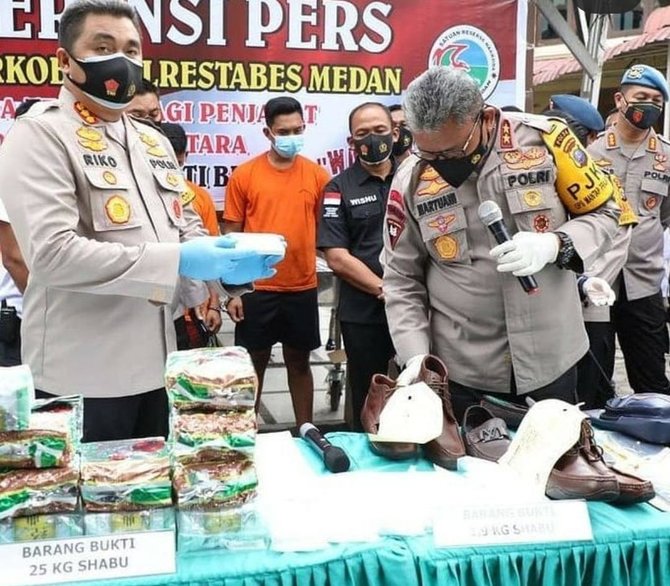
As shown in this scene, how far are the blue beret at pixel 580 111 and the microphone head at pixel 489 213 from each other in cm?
194

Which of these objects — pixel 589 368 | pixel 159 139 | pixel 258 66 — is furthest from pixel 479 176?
pixel 258 66

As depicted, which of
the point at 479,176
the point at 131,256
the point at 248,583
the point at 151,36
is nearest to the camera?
the point at 248,583

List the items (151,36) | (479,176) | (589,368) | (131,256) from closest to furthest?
1. (131,256)
2. (479,176)
3. (589,368)
4. (151,36)

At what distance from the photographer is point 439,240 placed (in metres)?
1.83

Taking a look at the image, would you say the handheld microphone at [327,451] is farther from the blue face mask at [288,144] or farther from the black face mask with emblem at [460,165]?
the blue face mask at [288,144]

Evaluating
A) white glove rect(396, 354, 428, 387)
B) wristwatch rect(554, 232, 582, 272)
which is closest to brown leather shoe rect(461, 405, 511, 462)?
white glove rect(396, 354, 428, 387)

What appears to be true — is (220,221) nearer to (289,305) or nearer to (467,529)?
(289,305)

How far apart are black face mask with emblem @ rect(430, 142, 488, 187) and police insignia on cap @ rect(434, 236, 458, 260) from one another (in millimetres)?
139

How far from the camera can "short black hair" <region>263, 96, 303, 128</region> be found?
3.55 metres

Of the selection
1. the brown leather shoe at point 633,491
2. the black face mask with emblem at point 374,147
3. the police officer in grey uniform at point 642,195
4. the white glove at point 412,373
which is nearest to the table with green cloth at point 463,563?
the brown leather shoe at point 633,491

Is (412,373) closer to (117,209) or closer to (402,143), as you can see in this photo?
(117,209)

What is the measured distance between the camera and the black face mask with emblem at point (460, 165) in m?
1.75

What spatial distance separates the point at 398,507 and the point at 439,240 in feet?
2.48

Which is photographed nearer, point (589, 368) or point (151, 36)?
point (589, 368)
